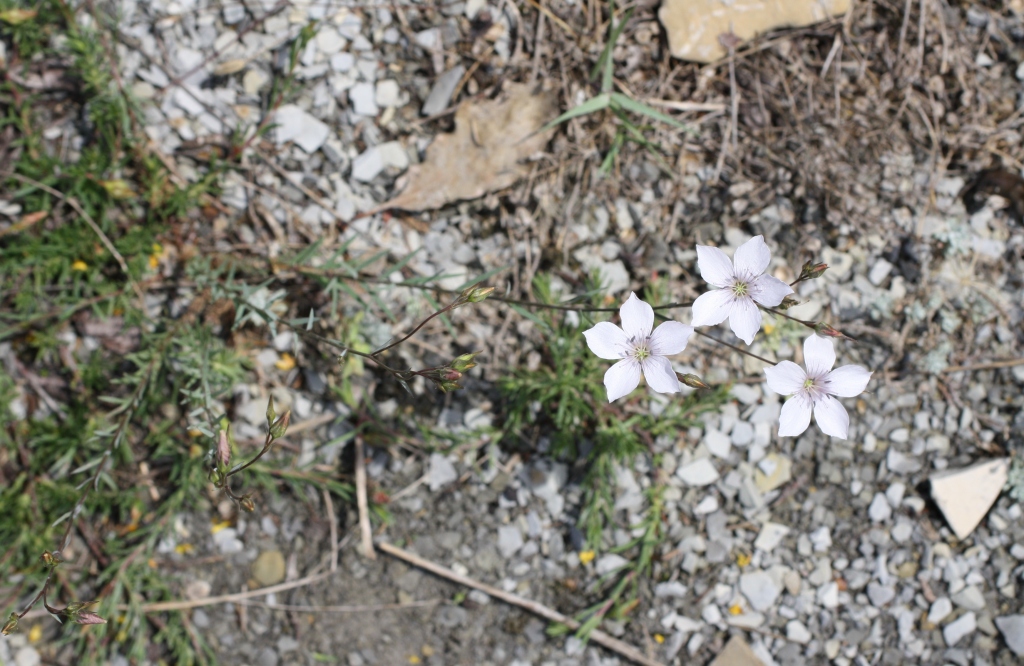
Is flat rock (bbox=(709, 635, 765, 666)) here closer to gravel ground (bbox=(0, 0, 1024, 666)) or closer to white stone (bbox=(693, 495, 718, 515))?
gravel ground (bbox=(0, 0, 1024, 666))

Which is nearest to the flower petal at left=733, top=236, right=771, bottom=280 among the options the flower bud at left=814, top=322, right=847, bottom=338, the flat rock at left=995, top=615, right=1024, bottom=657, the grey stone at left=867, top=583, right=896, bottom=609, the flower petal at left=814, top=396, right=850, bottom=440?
the flower bud at left=814, top=322, right=847, bottom=338

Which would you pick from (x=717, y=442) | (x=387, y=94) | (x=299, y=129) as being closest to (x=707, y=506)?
(x=717, y=442)

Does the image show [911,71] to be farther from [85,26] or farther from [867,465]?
[85,26]

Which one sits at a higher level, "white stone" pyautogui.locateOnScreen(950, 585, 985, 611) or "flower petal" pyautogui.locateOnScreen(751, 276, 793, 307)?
"flower petal" pyautogui.locateOnScreen(751, 276, 793, 307)

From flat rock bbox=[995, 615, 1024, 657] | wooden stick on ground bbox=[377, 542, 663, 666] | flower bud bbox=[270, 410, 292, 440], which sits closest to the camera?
flower bud bbox=[270, 410, 292, 440]

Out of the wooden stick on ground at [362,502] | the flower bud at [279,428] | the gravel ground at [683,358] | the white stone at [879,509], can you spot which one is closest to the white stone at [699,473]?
the gravel ground at [683,358]

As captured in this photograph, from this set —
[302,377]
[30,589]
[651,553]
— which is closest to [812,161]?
[651,553]

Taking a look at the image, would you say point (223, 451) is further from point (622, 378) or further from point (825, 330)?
point (825, 330)
